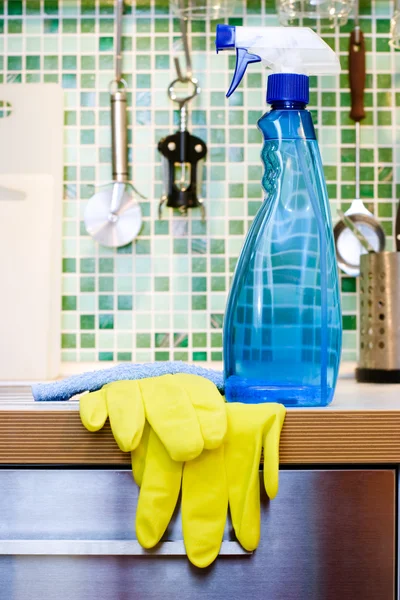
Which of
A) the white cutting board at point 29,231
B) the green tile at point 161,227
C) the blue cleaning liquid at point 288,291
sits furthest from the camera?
the green tile at point 161,227

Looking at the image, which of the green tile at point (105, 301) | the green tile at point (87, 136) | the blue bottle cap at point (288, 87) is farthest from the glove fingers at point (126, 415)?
the green tile at point (87, 136)

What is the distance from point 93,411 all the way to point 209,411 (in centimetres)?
11

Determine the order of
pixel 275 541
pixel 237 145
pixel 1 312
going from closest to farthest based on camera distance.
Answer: pixel 275 541 → pixel 1 312 → pixel 237 145

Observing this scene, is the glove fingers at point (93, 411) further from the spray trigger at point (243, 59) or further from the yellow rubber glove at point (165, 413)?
the spray trigger at point (243, 59)

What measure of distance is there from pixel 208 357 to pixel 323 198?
56 centimetres

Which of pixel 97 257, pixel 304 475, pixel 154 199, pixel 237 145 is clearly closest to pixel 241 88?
pixel 237 145

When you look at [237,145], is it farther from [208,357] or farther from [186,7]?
[208,357]

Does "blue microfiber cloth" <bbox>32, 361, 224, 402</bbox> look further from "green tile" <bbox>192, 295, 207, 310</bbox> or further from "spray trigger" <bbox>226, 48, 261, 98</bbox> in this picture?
"green tile" <bbox>192, 295, 207, 310</bbox>

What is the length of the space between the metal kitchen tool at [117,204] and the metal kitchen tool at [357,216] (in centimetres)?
34

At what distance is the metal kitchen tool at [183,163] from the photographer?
1385 mm

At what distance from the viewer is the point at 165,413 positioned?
0.75m

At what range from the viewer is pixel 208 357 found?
4.61 ft

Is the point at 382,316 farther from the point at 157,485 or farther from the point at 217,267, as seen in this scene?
the point at 157,485

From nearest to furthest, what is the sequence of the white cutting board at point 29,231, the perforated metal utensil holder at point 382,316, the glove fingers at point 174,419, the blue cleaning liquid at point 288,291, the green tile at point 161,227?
1. the glove fingers at point 174,419
2. the blue cleaning liquid at point 288,291
3. the perforated metal utensil holder at point 382,316
4. the white cutting board at point 29,231
5. the green tile at point 161,227
